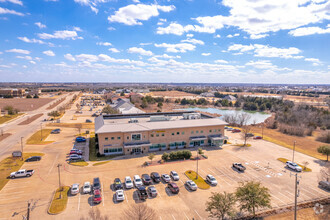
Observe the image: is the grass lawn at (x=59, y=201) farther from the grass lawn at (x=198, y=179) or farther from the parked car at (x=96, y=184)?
the grass lawn at (x=198, y=179)

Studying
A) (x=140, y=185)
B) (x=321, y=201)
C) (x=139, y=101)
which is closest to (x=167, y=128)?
(x=140, y=185)

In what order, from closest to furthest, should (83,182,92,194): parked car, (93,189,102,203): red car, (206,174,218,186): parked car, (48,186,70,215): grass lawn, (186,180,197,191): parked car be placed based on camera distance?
(48,186,70,215): grass lawn < (93,189,102,203): red car < (83,182,92,194): parked car < (186,180,197,191): parked car < (206,174,218,186): parked car

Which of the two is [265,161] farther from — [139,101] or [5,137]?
[139,101]

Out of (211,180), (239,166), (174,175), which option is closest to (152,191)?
(174,175)

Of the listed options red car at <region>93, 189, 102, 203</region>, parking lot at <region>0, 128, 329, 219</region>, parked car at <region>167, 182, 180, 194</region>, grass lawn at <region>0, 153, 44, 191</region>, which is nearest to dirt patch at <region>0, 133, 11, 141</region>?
parking lot at <region>0, 128, 329, 219</region>

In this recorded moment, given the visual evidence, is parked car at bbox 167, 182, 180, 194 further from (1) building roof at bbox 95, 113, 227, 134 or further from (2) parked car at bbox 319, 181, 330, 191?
(2) parked car at bbox 319, 181, 330, 191

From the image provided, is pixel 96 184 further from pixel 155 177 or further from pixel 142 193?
pixel 155 177

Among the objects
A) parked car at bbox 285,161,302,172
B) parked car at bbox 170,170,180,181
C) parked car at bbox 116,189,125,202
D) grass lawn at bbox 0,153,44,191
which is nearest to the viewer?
parked car at bbox 116,189,125,202
